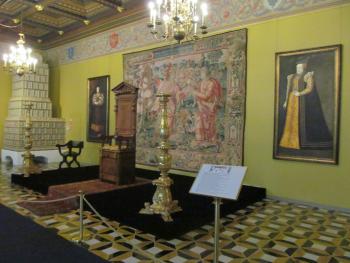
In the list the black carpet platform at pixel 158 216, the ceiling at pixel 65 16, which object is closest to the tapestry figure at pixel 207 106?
the black carpet platform at pixel 158 216

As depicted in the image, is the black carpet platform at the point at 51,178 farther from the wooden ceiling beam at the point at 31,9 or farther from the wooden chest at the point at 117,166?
the wooden ceiling beam at the point at 31,9

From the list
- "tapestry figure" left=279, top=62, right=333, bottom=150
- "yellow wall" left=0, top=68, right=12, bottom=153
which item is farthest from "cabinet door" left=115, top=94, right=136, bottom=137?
"yellow wall" left=0, top=68, right=12, bottom=153

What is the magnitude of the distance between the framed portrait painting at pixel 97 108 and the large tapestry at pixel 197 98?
61.2 inches

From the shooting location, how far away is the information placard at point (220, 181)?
2.54 m

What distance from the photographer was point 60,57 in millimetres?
11539

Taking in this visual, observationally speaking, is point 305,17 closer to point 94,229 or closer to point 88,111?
point 94,229

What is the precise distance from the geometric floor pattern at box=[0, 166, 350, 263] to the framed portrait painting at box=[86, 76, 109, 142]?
15.5ft

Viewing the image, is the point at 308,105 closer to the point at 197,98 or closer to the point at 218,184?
the point at 197,98

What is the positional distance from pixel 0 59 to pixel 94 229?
9228mm

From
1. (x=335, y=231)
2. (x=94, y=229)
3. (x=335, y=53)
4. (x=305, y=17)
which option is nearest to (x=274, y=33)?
(x=305, y=17)

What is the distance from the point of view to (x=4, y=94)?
11328mm

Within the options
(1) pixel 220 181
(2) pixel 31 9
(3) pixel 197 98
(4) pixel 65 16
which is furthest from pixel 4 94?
(1) pixel 220 181

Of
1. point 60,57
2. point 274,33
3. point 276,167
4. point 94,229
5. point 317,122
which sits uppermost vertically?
point 60,57

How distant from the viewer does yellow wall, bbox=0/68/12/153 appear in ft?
37.0
